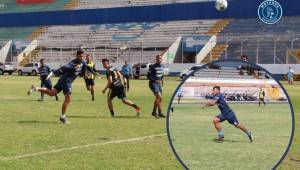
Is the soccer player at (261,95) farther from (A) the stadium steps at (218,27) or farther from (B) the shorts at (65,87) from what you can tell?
(A) the stadium steps at (218,27)

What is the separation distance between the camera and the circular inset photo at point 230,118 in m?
3.17

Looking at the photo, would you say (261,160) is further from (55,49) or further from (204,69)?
(55,49)

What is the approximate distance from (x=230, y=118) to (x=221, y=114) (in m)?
0.08

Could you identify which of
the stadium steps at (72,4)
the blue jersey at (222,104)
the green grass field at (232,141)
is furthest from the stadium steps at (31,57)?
the blue jersey at (222,104)

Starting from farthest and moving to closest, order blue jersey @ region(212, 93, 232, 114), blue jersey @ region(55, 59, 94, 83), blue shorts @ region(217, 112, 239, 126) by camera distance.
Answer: blue jersey @ region(55, 59, 94, 83)
blue shorts @ region(217, 112, 239, 126)
blue jersey @ region(212, 93, 232, 114)

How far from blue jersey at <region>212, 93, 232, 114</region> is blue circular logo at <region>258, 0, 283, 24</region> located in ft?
143

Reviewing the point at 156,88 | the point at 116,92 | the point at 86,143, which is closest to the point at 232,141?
the point at 86,143

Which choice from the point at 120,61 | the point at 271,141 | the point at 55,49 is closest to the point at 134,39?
the point at 120,61

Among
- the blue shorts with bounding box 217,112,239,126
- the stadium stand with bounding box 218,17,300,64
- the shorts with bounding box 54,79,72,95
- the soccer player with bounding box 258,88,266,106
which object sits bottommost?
the shorts with bounding box 54,79,72,95

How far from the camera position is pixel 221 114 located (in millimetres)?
3531

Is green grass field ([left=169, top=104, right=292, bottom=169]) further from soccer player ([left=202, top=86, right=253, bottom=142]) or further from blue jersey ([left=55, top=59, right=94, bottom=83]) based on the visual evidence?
blue jersey ([left=55, top=59, right=94, bottom=83])

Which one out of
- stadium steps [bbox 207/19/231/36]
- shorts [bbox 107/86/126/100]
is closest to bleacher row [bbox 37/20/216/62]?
stadium steps [bbox 207/19/231/36]

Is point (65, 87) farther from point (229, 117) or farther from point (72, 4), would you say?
point (72, 4)

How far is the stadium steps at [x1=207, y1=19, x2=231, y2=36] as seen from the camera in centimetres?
5238
